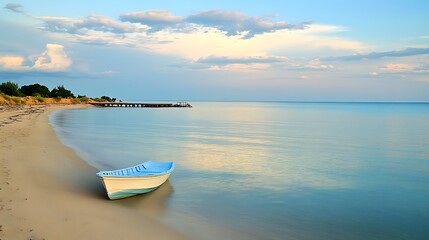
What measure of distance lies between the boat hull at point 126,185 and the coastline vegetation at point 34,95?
67.6 m

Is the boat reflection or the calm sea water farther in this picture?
the boat reflection

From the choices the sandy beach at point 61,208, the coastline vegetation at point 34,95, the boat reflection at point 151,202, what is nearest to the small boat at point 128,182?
the boat reflection at point 151,202

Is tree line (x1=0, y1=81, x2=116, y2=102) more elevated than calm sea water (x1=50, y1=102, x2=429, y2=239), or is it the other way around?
tree line (x1=0, y1=81, x2=116, y2=102)

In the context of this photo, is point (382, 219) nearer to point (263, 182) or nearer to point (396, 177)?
point (263, 182)

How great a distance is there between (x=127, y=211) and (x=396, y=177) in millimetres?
A: 12882

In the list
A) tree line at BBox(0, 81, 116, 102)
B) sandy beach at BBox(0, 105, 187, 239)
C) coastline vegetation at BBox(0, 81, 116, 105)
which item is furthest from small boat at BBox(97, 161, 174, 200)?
tree line at BBox(0, 81, 116, 102)

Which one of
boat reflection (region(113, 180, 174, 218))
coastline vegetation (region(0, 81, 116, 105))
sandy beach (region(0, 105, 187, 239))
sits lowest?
boat reflection (region(113, 180, 174, 218))

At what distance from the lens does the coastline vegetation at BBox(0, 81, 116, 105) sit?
247 ft

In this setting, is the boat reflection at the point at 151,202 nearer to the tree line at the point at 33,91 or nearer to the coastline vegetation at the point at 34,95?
the coastline vegetation at the point at 34,95

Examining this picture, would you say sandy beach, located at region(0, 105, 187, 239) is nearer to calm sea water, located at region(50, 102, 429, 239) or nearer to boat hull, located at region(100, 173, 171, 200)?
boat hull, located at region(100, 173, 171, 200)

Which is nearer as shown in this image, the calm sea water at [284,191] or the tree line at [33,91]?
the calm sea water at [284,191]

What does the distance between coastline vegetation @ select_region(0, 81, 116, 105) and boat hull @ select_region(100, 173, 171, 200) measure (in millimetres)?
67568

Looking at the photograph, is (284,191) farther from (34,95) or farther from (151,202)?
(34,95)

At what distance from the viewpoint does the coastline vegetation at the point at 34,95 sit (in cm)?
7518
